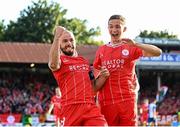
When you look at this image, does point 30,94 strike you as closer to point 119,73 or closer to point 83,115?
point 119,73

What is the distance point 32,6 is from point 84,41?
26.1 ft

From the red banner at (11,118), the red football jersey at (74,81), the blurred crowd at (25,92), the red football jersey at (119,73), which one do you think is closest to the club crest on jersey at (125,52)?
the red football jersey at (119,73)

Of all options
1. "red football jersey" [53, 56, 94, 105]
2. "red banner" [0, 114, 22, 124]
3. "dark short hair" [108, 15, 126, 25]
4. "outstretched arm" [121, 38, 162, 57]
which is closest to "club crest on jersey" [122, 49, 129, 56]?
"outstretched arm" [121, 38, 162, 57]

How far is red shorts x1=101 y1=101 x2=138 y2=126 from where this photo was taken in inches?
244

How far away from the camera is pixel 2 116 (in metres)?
27.0

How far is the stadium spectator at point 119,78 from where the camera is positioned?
6.19 meters

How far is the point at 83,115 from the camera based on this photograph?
581 cm

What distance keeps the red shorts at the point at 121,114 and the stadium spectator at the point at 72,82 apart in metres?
0.38

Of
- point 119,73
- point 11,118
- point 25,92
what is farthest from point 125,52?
point 25,92

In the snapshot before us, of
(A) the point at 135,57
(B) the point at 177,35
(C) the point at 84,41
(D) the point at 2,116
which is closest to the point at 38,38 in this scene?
(C) the point at 84,41

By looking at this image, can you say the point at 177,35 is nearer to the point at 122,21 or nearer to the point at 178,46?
the point at 178,46

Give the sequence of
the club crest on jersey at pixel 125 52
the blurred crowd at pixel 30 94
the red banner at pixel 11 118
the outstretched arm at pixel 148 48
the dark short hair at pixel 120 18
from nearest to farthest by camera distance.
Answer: the outstretched arm at pixel 148 48, the dark short hair at pixel 120 18, the club crest on jersey at pixel 125 52, the red banner at pixel 11 118, the blurred crowd at pixel 30 94

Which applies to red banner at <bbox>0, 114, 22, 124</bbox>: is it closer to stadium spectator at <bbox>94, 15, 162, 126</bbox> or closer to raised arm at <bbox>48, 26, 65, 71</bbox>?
stadium spectator at <bbox>94, 15, 162, 126</bbox>

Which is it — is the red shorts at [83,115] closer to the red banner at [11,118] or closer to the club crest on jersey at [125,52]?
the club crest on jersey at [125,52]
